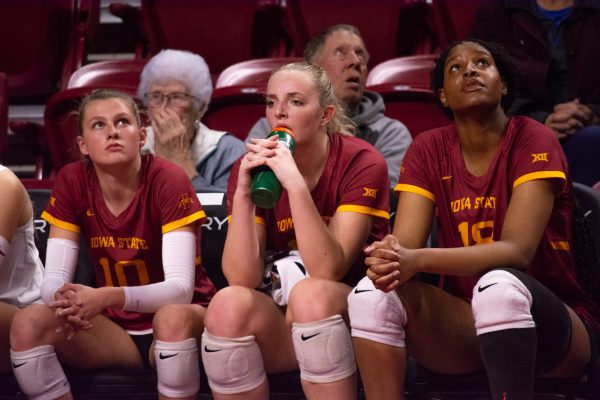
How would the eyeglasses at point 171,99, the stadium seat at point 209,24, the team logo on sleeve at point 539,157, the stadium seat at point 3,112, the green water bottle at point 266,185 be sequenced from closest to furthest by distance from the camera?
the green water bottle at point 266,185
the team logo on sleeve at point 539,157
the eyeglasses at point 171,99
the stadium seat at point 3,112
the stadium seat at point 209,24

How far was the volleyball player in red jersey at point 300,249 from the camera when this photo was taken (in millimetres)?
1678

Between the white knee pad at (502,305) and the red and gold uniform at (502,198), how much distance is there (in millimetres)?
266

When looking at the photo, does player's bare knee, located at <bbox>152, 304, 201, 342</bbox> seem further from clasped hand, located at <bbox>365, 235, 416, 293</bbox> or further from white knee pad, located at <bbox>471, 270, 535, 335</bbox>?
white knee pad, located at <bbox>471, 270, 535, 335</bbox>

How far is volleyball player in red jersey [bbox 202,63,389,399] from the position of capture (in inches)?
66.1

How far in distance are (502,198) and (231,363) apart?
597 millimetres

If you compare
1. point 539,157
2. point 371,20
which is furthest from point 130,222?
point 371,20

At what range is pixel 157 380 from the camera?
1.90 metres

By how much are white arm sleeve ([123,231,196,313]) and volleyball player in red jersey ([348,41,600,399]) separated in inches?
17.6

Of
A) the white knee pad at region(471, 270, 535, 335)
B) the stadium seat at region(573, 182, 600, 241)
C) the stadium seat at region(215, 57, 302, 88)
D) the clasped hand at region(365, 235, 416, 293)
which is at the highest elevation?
the stadium seat at region(215, 57, 302, 88)

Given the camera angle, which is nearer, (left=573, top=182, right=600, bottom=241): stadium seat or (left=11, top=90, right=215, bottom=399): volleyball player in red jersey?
(left=11, top=90, right=215, bottom=399): volleyball player in red jersey

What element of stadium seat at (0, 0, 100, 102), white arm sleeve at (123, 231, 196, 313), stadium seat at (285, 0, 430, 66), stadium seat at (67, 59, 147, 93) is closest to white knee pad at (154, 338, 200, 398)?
white arm sleeve at (123, 231, 196, 313)

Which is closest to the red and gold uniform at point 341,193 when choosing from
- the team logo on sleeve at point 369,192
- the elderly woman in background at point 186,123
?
the team logo on sleeve at point 369,192

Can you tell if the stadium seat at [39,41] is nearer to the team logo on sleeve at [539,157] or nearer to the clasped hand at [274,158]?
the clasped hand at [274,158]

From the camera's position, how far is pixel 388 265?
1.57 metres
